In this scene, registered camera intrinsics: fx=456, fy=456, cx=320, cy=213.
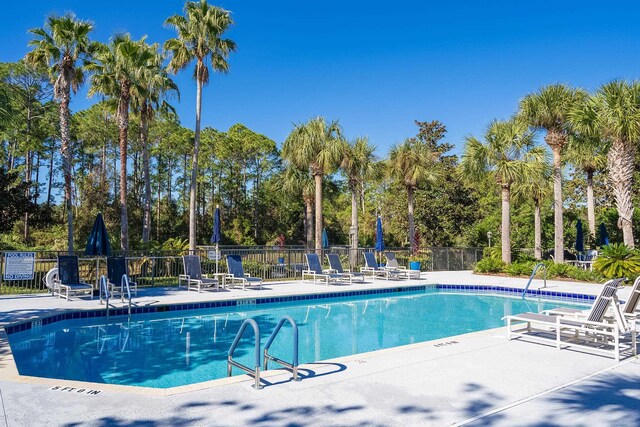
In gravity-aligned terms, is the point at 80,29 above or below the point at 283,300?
above

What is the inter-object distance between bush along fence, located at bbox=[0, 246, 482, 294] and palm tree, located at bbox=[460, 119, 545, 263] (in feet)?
10.0

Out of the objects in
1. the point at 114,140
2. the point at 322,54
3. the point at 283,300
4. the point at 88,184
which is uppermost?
the point at 322,54

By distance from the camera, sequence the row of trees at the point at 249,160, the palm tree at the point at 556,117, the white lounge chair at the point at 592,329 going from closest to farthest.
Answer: the white lounge chair at the point at 592,329 < the row of trees at the point at 249,160 < the palm tree at the point at 556,117

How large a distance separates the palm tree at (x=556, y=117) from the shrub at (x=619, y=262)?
8.92 feet

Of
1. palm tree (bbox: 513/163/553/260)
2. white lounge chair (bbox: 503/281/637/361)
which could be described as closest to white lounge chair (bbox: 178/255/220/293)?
white lounge chair (bbox: 503/281/637/361)

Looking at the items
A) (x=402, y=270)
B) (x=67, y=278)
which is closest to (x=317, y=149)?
(x=402, y=270)

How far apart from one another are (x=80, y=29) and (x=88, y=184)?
16.4 metres

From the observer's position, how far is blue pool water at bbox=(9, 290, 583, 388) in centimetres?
627

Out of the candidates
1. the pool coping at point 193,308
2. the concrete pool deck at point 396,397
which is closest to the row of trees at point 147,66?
the pool coping at point 193,308

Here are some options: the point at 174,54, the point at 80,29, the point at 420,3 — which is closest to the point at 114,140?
the point at 174,54

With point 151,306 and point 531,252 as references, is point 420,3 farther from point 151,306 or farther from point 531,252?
point 151,306

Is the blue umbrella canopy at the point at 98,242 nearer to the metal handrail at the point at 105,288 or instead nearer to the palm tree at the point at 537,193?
the metal handrail at the point at 105,288

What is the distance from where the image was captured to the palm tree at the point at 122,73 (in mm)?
19266

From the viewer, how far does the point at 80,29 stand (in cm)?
1683
